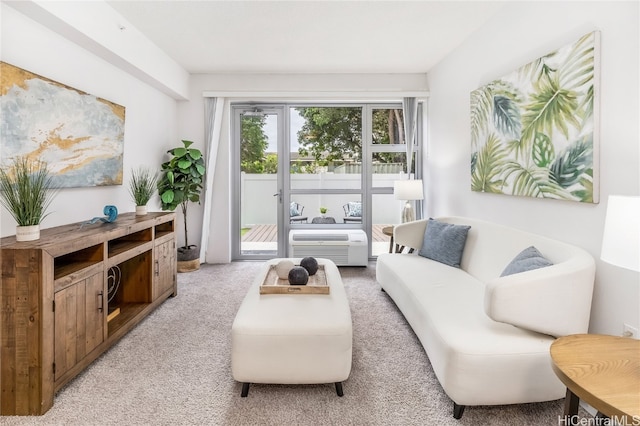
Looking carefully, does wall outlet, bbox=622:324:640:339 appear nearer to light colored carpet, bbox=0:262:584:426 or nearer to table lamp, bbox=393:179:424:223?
light colored carpet, bbox=0:262:584:426

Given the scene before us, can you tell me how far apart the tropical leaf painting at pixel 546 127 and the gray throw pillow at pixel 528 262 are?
0.39 meters

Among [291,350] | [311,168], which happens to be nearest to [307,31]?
[311,168]

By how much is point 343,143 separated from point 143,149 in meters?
2.63

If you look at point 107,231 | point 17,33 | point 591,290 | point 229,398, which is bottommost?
point 229,398

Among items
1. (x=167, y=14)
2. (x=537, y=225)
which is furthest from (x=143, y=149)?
(x=537, y=225)

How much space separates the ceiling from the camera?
2.81m

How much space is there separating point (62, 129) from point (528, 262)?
3.33 meters

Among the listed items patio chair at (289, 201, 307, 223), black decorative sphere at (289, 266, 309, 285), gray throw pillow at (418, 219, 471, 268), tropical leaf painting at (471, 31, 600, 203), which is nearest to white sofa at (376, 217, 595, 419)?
tropical leaf painting at (471, 31, 600, 203)

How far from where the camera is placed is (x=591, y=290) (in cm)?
A: 177

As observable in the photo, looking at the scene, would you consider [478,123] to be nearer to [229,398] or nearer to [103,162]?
[229,398]

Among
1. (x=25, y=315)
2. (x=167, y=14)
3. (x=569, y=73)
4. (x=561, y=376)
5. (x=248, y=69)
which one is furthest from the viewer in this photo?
(x=248, y=69)

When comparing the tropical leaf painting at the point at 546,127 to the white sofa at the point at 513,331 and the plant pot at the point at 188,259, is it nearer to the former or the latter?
the white sofa at the point at 513,331

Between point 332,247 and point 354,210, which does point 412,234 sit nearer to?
point 332,247

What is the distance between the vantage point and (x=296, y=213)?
5.03 metres
